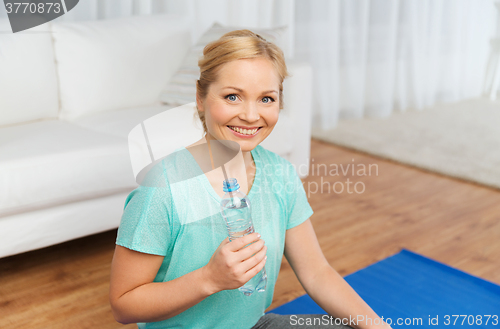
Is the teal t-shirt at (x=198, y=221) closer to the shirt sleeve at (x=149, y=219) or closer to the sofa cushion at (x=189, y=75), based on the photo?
the shirt sleeve at (x=149, y=219)

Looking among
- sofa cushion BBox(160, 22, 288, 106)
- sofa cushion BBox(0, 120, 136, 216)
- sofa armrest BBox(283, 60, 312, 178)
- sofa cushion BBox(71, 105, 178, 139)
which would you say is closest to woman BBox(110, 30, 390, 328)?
sofa cushion BBox(0, 120, 136, 216)

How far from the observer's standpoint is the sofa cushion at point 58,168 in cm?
143

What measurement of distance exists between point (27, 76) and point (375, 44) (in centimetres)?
267

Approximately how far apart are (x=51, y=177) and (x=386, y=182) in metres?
1.61

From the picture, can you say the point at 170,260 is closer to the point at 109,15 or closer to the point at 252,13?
the point at 109,15

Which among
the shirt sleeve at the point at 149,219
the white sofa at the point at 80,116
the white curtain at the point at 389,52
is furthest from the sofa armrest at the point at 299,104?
the shirt sleeve at the point at 149,219

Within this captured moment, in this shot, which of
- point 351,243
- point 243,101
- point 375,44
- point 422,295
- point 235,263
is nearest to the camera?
point 235,263

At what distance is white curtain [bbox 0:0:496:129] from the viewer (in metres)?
3.13

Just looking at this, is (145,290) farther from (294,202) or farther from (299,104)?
(299,104)

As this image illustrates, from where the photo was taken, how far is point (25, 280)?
60.6 inches

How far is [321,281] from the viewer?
0.93m

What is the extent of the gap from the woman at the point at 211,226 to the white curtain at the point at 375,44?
2020mm

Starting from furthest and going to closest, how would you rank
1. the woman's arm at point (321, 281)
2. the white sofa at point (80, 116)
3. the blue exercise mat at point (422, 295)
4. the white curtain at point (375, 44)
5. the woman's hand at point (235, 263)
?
the white curtain at point (375, 44) < the white sofa at point (80, 116) < the blue exercise mat at point (422, 295) < the woman's arm at point (321, 281) < the woman's hand at point (235, 263)

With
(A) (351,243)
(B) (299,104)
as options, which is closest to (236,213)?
(A) (351,243)
